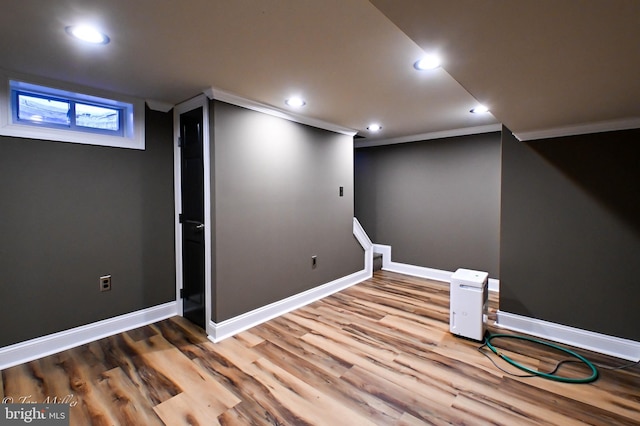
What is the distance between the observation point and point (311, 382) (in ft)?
6.70

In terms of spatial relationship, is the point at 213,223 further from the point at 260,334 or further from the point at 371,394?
the point at 371,394

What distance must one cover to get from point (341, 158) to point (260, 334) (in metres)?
2.42

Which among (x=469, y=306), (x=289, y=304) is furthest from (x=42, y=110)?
(x=469, y=306)

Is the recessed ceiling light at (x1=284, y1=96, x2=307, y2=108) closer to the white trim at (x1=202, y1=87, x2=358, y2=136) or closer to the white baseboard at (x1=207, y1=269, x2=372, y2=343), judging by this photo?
the white trim at (x1=202, y1=87, x2=358, y2=136)

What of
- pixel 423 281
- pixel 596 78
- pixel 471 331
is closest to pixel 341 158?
pixel 423 281

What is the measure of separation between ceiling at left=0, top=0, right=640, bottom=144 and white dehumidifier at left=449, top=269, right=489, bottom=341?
1363 millimetres

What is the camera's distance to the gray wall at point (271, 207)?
268 cm

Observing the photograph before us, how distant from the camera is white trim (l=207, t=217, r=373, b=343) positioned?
2680 mm

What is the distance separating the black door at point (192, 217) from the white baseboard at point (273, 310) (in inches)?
11.2

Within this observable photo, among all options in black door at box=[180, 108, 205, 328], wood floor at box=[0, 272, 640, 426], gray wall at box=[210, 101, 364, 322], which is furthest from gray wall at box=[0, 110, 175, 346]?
Result: gray wall at box=[210, 101, 364, 322]

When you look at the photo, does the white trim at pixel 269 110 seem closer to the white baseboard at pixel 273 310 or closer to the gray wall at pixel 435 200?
the gray wall at pixel 435 200

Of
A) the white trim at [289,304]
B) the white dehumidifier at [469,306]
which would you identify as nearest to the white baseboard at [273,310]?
the white trim at [289,304]

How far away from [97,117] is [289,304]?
261 cm

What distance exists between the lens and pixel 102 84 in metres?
2.38
